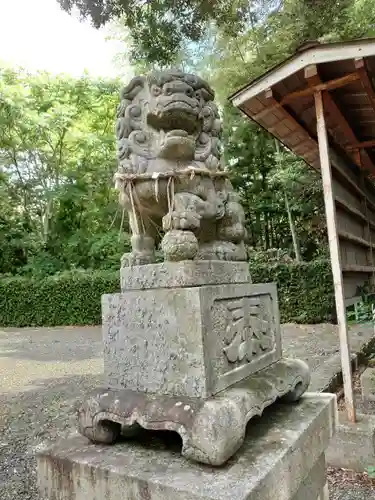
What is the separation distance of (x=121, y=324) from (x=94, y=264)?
13201mm

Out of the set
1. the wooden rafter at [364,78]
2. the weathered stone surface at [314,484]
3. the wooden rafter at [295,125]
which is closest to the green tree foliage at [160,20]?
the wooden rafter at [295,125]

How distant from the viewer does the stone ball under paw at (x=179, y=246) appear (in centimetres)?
164

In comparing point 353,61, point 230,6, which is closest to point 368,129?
point 353,61

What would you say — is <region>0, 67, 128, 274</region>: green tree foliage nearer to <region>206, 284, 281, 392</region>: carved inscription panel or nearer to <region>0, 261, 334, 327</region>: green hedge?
<region>0, 261, 334, 327</region>: green hedge

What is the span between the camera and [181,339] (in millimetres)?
1535

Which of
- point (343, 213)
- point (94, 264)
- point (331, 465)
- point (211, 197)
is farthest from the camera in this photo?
point (94, 264)

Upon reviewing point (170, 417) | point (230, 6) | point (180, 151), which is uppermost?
point (230, 6)

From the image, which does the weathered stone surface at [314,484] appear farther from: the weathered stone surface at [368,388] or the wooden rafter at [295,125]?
the wooden rafter at [295,125]

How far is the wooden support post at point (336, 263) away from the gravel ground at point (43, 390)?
0.63 m

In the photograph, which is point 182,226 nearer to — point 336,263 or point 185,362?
point 185,362

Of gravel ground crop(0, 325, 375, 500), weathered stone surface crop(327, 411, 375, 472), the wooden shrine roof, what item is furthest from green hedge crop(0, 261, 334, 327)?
weathered stone surface crop(327, 411, 375, 472)

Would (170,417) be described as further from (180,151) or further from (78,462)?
(180,151)

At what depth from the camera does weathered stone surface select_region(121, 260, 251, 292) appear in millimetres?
1613

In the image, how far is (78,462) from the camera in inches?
59.5
